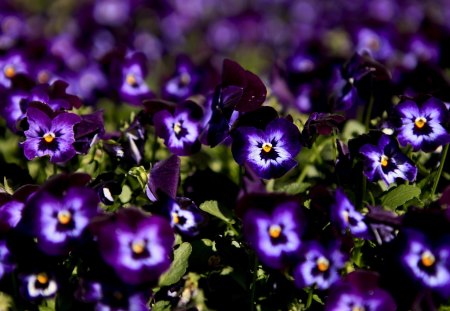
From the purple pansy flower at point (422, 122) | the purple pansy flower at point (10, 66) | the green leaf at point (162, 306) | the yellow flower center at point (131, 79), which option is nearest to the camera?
the green leaf at point (162, 306)

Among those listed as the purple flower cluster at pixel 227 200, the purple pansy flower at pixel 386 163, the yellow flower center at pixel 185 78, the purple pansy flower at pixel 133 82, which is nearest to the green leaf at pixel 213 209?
the purple flower cluster at pixel 227 200

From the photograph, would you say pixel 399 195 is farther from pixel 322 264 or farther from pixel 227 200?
pixel 227 200

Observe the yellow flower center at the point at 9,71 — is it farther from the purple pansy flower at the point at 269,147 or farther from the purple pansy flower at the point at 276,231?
the purple pansy flower at the point at 276,231

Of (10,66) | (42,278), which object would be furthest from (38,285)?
(10,66)

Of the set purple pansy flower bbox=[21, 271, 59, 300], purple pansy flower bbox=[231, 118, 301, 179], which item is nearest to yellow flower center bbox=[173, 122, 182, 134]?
purple pansy flower bbox=[231, 118, 301, 179]

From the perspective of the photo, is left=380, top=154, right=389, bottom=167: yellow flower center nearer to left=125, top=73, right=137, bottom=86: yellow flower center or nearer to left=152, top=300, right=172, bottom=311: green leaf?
left=152, top=300, right=172, bottom=311: green leaf

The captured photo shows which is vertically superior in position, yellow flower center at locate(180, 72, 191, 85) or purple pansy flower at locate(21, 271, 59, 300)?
purple pansy flower at locate(21, 271, 59, 300)
